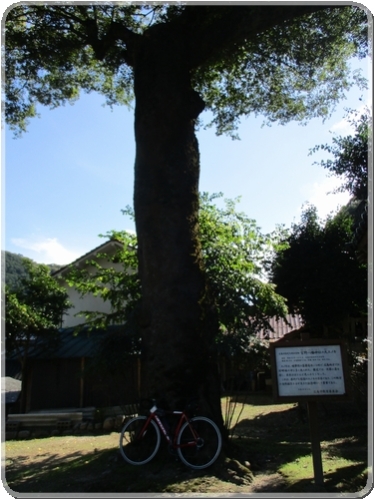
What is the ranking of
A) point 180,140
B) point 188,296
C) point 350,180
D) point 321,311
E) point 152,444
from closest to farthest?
point 152,444 → point 188,296 → point 180,140 → point 350,180 → point 321,311

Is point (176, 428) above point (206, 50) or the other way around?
the other way around

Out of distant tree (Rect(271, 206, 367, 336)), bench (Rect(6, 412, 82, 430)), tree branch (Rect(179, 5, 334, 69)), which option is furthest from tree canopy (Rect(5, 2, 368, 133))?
bench (Rect(6, 412, 82, 430))

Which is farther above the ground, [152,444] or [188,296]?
[188,296]

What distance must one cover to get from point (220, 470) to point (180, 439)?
681 millimetres

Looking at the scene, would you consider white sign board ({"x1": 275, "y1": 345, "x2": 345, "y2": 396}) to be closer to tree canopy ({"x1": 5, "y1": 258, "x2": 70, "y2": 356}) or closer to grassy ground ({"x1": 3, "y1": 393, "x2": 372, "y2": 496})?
grassy ground ({"x1": 3, "y1": 393, "x2": 372, "y2": 496})

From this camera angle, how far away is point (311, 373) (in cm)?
630

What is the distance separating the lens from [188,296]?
7.85 m

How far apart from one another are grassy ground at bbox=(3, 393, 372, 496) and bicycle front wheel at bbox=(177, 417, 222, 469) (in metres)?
0.13

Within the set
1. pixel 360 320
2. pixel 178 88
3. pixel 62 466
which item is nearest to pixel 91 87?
pixel 178 88

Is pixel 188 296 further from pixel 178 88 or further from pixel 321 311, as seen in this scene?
pixel 321 311

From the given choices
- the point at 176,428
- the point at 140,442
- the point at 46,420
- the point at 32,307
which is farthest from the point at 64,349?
the point at 176,428

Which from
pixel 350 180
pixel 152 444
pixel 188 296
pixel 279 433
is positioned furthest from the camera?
pixel 350 180

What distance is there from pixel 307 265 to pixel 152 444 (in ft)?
38.6

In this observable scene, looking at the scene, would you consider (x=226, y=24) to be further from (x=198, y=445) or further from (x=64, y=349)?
(x=64, y=349)
